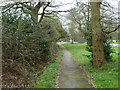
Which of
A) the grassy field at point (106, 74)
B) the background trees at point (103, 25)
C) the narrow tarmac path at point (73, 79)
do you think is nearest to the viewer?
the grassy field at point (106, 74)

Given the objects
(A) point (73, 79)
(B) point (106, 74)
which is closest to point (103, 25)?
(B) point (106, 74)

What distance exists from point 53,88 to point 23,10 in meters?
4.42

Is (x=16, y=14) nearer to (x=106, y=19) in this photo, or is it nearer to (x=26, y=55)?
(x=26, y=55)

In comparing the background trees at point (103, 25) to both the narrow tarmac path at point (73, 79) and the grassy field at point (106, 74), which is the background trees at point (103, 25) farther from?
the narrow tarmac path at point (73, 79)

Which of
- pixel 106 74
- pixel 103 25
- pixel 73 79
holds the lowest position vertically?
pixel 73 79

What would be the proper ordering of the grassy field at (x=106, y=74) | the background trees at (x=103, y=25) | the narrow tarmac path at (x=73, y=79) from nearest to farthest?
the grassy field at (x=106, y=74), the narrow tarmac path at (x=73, y=79), the background trees at (x=103, y=25)

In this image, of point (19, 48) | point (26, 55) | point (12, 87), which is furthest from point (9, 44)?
point (12, 87)

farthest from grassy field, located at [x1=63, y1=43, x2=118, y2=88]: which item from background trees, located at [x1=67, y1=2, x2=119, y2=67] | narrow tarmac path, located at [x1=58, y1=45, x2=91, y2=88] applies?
background trees, located at [x1=67, y1=2, x2=119, y2=67]

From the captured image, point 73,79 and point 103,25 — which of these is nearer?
point 73,79

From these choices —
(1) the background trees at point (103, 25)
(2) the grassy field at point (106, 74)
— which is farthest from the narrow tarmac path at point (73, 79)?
(1) the background trees at point (103, 25)

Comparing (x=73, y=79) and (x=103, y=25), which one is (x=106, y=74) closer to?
(x=73, y=79)

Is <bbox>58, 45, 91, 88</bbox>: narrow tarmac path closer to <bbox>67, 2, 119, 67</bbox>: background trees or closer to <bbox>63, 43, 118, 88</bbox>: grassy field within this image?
<bbox>63, 43, 118, 88</bbox>: grassy field

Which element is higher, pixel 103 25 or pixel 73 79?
pixel 103 25

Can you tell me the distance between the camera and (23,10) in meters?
6.36
